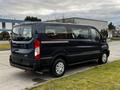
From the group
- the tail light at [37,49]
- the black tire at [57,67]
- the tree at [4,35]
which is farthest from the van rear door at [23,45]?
the tree at [4,35]

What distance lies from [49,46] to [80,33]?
6.47 ft

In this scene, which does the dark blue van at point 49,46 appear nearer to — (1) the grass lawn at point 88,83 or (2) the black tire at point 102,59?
(1) the grass lawn at point 88,83

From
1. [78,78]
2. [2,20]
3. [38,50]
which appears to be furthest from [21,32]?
[2,20]

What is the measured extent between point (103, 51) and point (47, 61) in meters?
3.99

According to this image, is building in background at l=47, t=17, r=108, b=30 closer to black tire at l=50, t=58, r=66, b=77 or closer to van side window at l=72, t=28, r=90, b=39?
van side window at l=72, t=28, r=90, b=39

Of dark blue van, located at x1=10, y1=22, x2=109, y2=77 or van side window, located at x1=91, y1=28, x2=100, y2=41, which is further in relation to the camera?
van side window, located at x1=91, y1=28, x2=100, y2=41

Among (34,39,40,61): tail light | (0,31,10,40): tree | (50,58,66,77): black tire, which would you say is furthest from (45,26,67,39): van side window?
(0,31,10,40): tree

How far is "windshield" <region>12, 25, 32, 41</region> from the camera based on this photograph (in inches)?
253

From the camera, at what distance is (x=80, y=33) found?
26.1 feet

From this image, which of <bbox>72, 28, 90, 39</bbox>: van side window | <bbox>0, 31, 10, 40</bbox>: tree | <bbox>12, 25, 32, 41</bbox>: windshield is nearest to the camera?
<bbox>12, 25, 32, 41</bbox>: windshield

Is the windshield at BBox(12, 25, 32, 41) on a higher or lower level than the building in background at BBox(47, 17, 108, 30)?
lower

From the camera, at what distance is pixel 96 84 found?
18.5ft

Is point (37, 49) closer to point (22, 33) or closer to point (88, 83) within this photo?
point (22, 33)

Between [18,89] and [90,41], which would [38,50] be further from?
[90,41]
